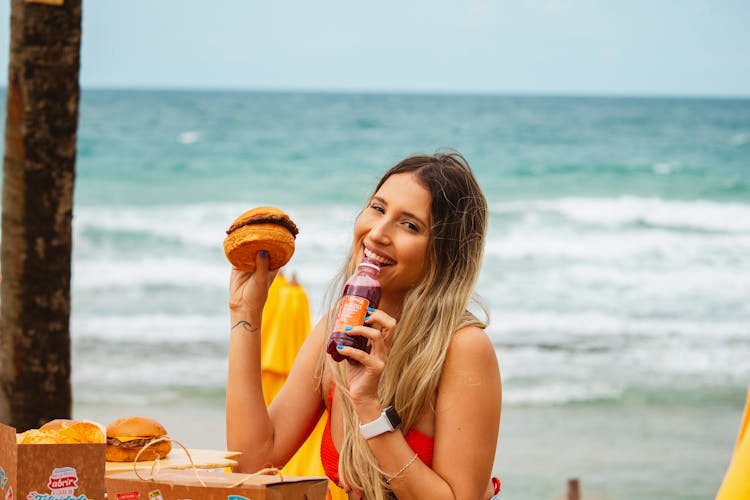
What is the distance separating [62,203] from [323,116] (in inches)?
1336

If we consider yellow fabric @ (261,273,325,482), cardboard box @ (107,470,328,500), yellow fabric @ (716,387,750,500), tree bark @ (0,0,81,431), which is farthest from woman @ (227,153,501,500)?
yellow fabric @ (261,273,325,482)

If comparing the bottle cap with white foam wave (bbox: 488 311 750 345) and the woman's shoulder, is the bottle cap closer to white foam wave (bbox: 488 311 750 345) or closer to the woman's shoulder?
the woman's shoulder

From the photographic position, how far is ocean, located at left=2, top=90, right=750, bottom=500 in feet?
31.6

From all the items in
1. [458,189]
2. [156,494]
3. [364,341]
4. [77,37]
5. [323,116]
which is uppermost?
[323,116]

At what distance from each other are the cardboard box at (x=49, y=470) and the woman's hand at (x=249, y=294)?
2.61 ft

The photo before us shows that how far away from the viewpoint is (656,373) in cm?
1235

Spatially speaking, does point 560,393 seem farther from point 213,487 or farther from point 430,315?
point 213,487

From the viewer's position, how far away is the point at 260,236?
2.55m

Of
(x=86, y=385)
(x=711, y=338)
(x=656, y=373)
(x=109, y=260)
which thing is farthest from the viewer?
(x=109, y=260)

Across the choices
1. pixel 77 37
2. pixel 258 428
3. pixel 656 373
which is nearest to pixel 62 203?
pixel 77 37

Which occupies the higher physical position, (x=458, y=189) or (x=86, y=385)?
(x=458, y=189)

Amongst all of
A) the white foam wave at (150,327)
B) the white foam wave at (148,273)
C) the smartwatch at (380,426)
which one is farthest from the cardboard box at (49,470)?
the white foam wave at (148,273)

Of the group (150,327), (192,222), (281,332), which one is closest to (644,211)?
(192,222)

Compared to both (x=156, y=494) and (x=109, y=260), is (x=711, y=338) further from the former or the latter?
(x=156, y=494)
